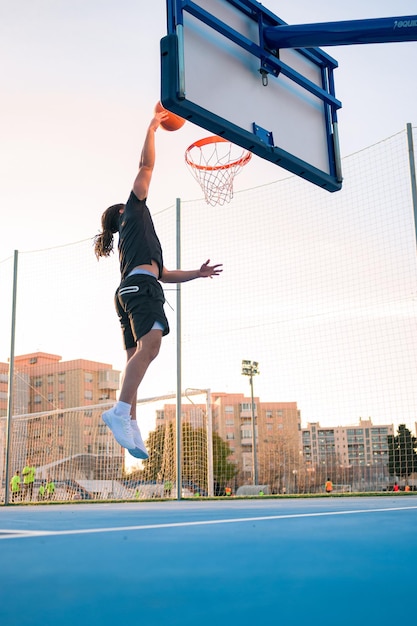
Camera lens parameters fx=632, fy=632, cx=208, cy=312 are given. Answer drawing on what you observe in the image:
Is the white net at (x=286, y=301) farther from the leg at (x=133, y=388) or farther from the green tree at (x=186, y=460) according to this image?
the leg at (x=133, y=388)

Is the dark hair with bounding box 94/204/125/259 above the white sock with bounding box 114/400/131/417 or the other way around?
above

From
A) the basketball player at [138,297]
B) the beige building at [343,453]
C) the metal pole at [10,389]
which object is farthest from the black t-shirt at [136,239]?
the beige building at [343,453]

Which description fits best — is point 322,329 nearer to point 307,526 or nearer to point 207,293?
point 207,293

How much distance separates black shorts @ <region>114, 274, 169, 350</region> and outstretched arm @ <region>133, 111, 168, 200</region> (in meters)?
0.56

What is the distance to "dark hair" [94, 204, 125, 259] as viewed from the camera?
4.21 metres

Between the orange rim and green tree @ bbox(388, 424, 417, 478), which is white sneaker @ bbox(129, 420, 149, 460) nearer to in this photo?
the orange rim

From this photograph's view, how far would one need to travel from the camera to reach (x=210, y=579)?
1103mm

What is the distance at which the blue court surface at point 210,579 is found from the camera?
851 millimetres

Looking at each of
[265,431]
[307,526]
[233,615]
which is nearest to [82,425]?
[307,526]

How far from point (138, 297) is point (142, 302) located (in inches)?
1.6

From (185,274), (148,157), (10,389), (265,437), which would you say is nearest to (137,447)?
(185,274)

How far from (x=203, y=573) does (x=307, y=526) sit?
3.45ft

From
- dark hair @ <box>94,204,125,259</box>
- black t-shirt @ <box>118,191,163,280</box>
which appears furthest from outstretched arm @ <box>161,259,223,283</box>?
dark hair @ <box>94,204,125,259</box>

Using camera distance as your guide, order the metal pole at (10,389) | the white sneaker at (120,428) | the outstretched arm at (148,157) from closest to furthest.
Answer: the white sneaker at (120,428), the outstretched arm at (148,157), the metal pole at (10,389)
